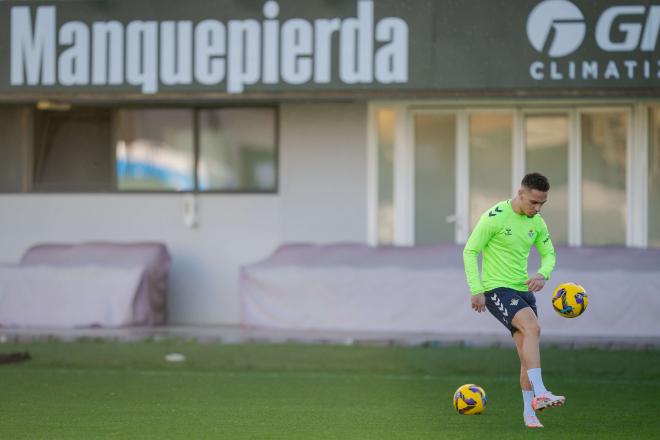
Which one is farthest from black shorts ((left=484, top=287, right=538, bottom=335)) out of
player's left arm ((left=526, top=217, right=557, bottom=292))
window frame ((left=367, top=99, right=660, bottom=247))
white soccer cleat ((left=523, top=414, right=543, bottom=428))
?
window frame ((left=367, top=99, right=660, bottom=247))

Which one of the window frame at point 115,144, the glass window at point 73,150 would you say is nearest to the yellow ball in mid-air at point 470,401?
the window frame at point 115,144

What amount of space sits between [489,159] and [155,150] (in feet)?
16.9

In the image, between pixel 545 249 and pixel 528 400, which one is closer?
pixel 528 400

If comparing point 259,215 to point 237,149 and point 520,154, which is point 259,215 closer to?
point 237,149

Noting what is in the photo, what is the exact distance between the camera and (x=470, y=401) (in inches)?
421

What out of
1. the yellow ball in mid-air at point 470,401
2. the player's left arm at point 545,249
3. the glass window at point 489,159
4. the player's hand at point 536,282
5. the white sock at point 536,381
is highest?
the glass window at point 489,159

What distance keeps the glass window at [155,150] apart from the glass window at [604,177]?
597 centimetres

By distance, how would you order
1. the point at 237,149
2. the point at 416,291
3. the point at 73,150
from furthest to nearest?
the point at 73,150 → the point at 237,149 → the point at 416,291

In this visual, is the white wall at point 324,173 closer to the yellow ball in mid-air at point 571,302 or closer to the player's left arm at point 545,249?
the player's left arm at point 545,249

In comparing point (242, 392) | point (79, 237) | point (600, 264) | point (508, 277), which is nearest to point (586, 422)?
point (508, 277)

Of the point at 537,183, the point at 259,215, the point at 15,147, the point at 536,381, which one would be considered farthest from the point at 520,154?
the point at 536,381

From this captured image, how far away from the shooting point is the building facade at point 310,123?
17000 mm

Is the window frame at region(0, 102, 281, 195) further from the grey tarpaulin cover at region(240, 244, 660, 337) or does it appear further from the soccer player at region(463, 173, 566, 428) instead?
the soccer player at region(463, 173, 566, 428)

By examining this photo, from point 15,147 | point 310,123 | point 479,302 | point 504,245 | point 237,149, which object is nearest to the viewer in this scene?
point 479,302
